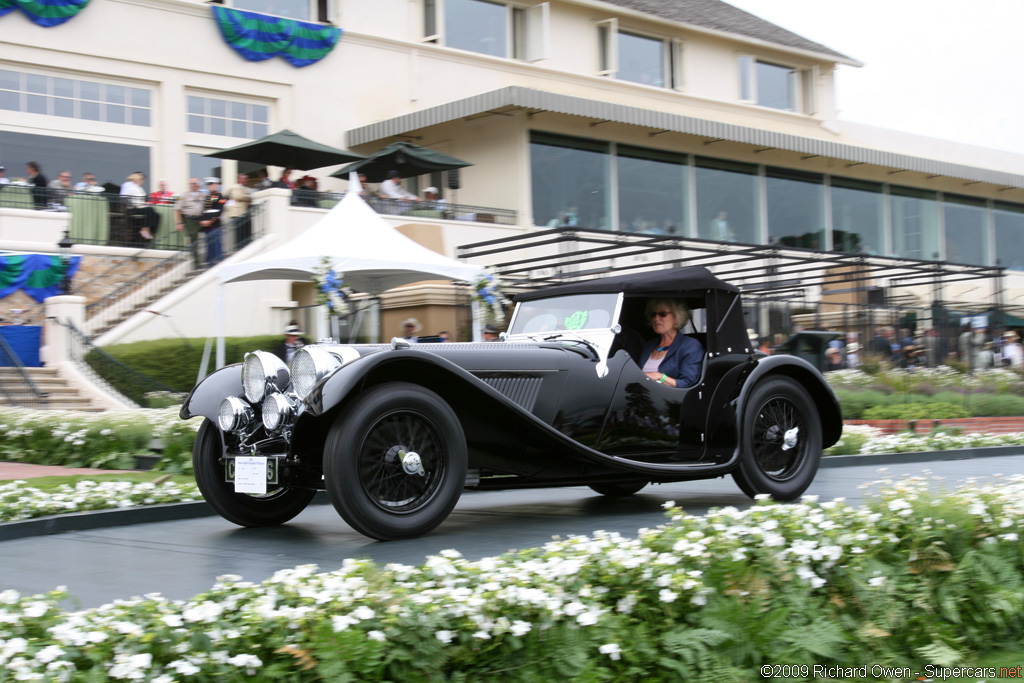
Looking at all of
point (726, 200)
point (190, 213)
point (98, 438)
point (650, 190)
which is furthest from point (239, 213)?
point (726, 200)

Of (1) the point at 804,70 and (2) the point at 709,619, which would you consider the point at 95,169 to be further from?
(1) the point at 804,70

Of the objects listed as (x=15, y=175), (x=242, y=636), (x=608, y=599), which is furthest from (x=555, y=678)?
(x=15, y=175)

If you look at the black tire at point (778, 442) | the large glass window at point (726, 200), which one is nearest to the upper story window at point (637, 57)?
the large glass window at point (726, 200)

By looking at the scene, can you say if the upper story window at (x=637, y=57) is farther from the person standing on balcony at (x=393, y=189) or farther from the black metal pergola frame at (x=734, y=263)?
the person standing on balcony at (x=393, y=189)

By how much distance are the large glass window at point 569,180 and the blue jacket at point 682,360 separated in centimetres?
1723

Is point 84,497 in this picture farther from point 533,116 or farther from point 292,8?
point 292,8

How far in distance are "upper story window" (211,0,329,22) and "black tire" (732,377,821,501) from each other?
1971 centimetres

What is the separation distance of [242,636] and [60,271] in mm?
16160

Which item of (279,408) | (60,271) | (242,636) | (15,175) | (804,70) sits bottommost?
(242,636)

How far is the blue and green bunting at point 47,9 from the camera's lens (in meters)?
19.8

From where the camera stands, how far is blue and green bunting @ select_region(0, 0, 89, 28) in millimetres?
19844

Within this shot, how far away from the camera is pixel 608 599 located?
12.2ft

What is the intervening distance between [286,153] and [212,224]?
2104mm

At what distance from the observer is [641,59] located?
98.4 feet
